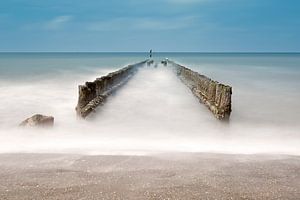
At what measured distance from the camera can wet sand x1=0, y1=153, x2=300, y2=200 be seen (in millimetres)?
5648

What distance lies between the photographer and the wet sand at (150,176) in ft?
18.5

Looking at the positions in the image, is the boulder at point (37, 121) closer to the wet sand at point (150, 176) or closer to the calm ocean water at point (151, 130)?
the calm ocean water at point (151, 130)

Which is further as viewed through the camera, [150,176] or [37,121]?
[37,121]

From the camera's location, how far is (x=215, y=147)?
916cm

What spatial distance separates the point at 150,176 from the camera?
644cm

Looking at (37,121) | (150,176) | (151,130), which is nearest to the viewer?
(150,176)

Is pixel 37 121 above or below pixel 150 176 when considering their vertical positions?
above

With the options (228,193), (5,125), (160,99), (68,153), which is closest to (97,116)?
(5,125)

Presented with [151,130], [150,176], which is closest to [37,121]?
[151,130]

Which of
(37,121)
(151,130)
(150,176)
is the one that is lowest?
(150,176)

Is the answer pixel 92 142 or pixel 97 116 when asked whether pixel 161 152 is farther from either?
pixel 97 116

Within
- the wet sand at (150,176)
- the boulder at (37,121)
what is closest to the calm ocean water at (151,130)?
the boulder at (37,121)

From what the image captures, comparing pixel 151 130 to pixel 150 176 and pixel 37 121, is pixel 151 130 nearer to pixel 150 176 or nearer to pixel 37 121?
pixel 37 121

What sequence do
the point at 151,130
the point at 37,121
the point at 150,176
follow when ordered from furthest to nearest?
the point at 151,130, the point at 37,121, the point at 150,176
